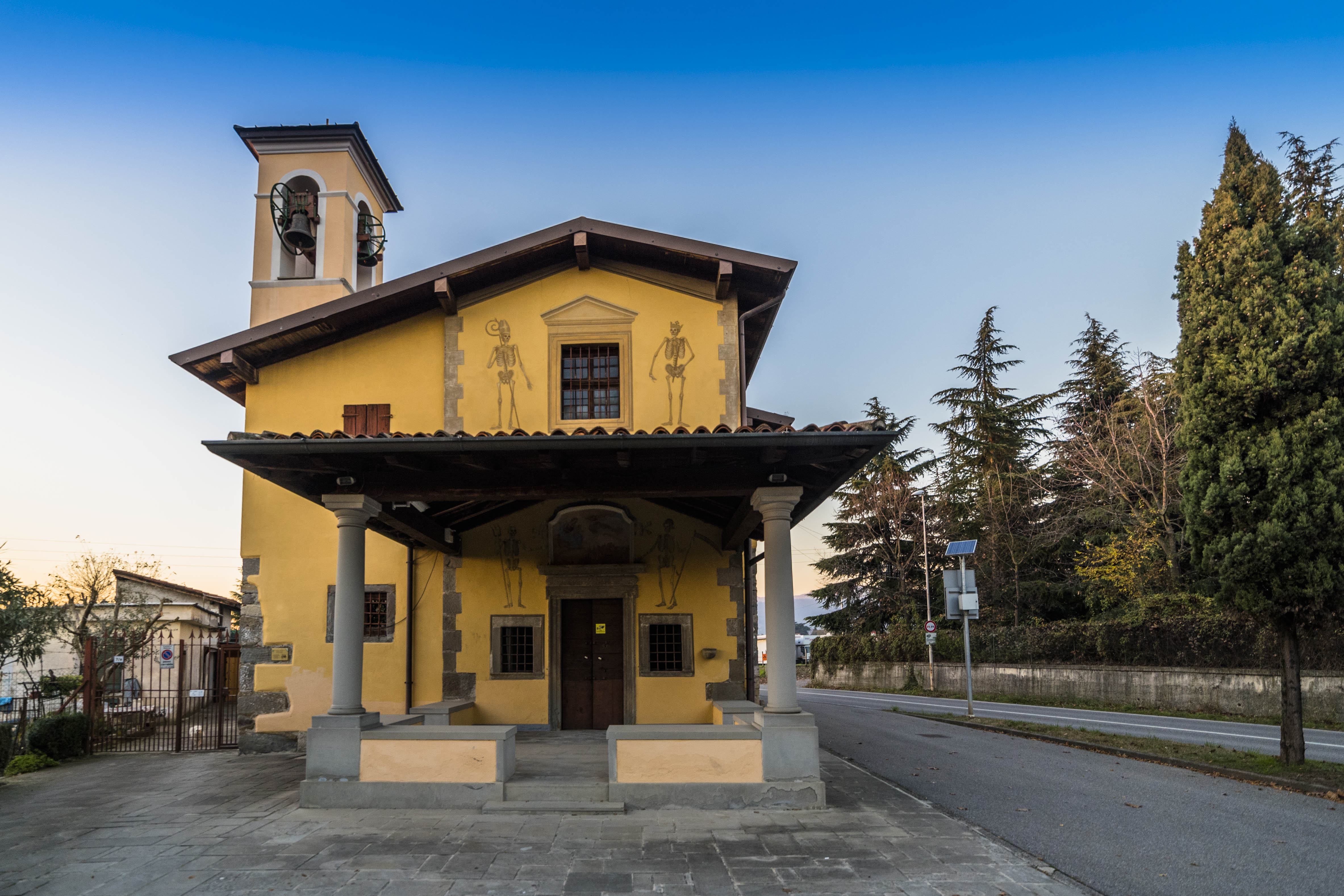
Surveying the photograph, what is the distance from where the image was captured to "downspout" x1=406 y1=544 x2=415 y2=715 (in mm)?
11922

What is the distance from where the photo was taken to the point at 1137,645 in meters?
19.8

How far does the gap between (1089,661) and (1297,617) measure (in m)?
12.8

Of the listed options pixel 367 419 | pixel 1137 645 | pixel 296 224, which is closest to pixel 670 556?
pixel 367 419

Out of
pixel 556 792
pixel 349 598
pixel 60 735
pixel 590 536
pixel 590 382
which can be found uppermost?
pixel 590 382

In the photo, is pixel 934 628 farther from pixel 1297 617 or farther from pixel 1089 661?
pixel 1297 617

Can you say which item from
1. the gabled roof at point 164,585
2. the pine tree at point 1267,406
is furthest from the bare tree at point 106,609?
the pine tree at point 1267,406

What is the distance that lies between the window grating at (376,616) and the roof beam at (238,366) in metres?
3.66

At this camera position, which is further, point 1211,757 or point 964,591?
point 964,591

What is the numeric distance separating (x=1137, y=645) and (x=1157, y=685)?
1147 millimetres

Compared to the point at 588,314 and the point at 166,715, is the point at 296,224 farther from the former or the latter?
the point at 166,715

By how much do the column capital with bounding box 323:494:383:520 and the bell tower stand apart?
6.48m

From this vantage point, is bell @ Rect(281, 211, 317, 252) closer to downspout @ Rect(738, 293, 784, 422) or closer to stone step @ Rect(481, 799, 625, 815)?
downspout @ Rect(738, 293, 784, 422)

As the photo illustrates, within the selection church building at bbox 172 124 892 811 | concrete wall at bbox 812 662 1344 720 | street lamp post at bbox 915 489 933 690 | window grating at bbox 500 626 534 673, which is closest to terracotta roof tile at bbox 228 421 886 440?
church building at bbox 172 124 892 811

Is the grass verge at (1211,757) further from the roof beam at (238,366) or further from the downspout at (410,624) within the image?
the roof beam at (238,366)
